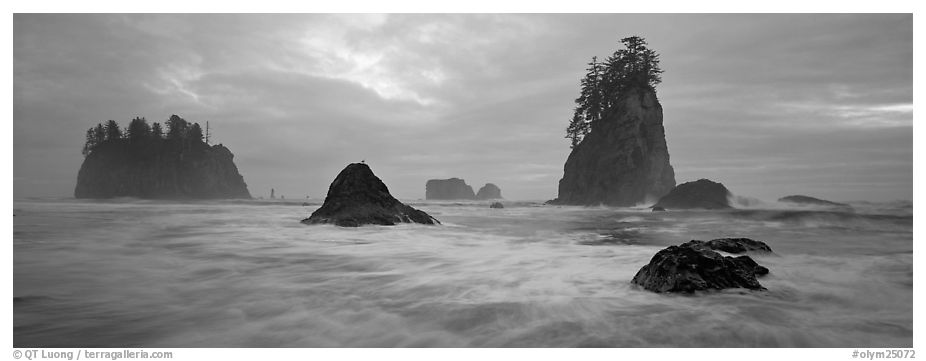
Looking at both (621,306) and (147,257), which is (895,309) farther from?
(147,257)

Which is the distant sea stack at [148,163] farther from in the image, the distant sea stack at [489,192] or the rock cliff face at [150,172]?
the distant sea stack at [489,192]

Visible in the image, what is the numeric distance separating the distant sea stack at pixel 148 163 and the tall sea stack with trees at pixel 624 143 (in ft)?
217

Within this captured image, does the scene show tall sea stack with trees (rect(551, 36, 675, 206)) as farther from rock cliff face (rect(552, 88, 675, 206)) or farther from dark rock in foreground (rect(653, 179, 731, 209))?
dark rock in foreground (rect(653, 179, 731, 209))

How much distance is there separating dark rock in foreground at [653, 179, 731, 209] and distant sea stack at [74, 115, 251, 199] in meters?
76.5

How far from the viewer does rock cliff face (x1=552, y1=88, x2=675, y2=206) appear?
4378 cm

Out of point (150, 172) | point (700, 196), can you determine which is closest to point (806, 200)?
point (700, 196)

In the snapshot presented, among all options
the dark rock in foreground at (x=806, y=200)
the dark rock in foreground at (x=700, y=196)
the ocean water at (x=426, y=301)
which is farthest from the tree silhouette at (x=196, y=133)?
the dark rock in foreground at (x=806, y=200)

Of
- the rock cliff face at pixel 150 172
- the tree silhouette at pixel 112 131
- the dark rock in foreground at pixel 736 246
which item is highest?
the tree silhouette at pixel 112 131

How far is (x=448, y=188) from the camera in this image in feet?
428

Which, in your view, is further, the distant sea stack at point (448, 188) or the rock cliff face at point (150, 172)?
the distant sea stack at point (448, 188)

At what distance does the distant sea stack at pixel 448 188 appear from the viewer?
130500mm

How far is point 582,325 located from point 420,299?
2.07m

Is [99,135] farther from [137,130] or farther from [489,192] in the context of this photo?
[489,192]
